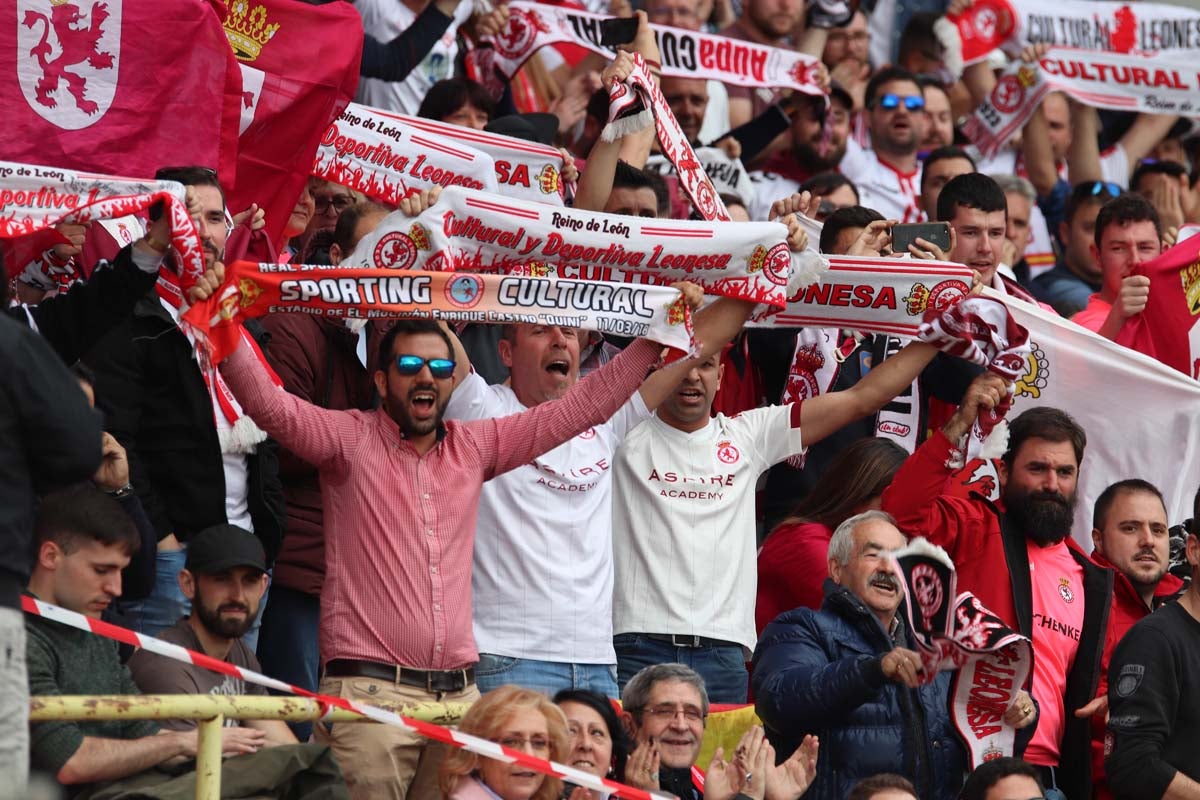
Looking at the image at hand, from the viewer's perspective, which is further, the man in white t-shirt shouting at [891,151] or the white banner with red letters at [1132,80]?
the white banner with red letters at [1132,80]

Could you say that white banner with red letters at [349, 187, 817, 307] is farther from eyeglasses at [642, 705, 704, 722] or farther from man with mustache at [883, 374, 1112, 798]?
eyeglasses at [642, 705, 704, 722]

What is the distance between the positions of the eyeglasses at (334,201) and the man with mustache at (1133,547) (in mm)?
3606

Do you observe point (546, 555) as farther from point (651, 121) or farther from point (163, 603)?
point (651, 121)

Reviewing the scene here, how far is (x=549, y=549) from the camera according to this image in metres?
7.96

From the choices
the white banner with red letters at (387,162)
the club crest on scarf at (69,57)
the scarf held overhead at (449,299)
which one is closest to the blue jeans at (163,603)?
the scarf held overhead at (449,299)

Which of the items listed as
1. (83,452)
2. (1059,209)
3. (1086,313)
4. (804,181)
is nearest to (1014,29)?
(1059,209)

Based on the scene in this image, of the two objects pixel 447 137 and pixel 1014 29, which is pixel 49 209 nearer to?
pixel 447 137

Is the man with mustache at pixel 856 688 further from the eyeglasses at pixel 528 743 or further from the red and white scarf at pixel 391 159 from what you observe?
the red and white scarf at pixel 391 159

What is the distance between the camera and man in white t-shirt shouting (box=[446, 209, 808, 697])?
7.84m

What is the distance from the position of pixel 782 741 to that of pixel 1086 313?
409cm

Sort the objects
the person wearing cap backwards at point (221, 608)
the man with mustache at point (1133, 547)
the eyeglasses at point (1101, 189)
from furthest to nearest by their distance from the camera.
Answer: the eyeglasses at point (1101, 189) < the man with mustache at point (1133, 547) < the person wearing cap backwards at point (221, 608)

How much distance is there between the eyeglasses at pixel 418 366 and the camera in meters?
7.53

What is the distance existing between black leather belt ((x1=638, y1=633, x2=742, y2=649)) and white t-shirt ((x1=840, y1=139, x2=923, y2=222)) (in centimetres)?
515

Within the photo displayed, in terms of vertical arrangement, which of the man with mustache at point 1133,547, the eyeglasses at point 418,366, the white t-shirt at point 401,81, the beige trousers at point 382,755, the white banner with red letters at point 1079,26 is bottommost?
the beige trousers at point 382,755
